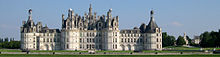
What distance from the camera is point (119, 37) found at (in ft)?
381

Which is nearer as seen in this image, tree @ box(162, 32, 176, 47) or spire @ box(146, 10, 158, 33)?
spire @ box(146, 10, 158, 33)

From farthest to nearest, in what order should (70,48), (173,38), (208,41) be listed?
(173,38) < (208,41) < (70,48)

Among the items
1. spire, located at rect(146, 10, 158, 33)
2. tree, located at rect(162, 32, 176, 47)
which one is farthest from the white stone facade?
tree, located at rect(162, 32, 176, 47)

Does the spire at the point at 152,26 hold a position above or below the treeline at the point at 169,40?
above

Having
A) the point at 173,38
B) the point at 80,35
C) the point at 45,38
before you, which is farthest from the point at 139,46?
the point at 173,38

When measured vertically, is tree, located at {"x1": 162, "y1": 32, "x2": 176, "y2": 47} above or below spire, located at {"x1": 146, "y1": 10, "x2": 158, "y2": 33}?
below

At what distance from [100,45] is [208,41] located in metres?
29.5

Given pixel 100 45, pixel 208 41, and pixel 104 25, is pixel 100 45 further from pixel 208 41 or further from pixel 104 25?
pixel 208 41

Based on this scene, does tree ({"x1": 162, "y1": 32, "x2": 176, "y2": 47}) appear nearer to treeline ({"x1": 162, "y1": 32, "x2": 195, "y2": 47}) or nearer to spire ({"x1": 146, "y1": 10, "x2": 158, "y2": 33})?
treeline ({"x1": 162, "y1": 32, "x2": 195, "y2": 47})

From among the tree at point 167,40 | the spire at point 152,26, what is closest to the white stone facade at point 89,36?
the spire at point 152,26

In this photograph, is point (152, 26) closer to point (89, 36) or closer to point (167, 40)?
point (89, 36)

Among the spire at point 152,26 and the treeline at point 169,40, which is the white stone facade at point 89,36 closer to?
the spire at point 152,26

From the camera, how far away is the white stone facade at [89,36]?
11381cm

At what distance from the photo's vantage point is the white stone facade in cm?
11381
